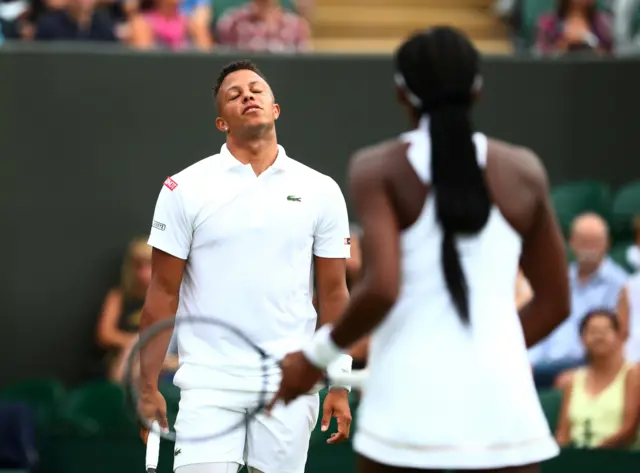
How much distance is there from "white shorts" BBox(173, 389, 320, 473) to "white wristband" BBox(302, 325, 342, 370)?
112 centimetres

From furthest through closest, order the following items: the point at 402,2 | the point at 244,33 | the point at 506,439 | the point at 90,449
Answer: the point at 402,2
the point at 244,33
the point at 90,449
the point at 506,439

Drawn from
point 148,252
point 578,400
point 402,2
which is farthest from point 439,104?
point 402,2

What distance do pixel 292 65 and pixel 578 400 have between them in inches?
135

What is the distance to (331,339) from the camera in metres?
3.70

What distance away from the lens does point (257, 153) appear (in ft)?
16.7

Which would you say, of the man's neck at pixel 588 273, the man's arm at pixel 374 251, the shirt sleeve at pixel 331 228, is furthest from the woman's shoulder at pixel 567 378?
the man's arm at pixel 374 251

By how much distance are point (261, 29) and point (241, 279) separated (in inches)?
219

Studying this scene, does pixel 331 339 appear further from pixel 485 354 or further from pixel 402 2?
pixel 402 2

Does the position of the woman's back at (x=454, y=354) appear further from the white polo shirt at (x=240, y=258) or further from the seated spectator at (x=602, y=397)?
the seated spectator at (x=602, y=397)

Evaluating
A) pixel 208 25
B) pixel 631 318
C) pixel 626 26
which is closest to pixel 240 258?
pixel 631 318

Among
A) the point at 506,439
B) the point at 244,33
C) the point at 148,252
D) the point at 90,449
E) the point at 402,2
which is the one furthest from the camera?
the point at 402,2

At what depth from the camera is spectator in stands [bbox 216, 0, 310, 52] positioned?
10219mm

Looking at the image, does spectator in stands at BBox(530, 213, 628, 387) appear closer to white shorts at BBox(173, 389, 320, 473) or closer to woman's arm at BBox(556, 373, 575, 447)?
woman's arm at BBox(556, 373, 575, 447)

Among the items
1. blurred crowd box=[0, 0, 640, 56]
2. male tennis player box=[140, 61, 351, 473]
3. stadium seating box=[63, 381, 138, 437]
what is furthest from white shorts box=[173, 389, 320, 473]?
blurred crowd box=[0, 0, 640, 56]
